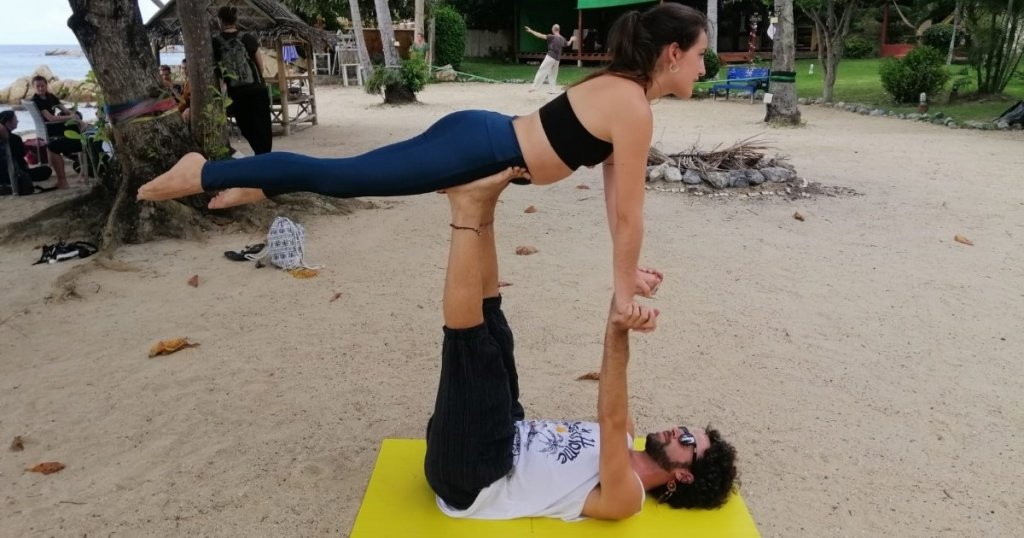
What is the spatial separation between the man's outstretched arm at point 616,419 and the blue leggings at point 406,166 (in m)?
0.64

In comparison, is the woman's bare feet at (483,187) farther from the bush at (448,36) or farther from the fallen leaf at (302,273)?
the bush at (448,36)

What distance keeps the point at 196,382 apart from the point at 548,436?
6.58ft

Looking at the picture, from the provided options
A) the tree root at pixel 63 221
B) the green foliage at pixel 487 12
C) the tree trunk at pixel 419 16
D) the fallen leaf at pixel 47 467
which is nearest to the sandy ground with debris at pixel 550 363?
the fallen leaf at pixel 47 467

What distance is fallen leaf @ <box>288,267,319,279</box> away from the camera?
5363 mm

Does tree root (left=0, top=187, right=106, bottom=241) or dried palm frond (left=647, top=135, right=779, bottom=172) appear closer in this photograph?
tree root (left=0, top=187, right=106, bottom=241)

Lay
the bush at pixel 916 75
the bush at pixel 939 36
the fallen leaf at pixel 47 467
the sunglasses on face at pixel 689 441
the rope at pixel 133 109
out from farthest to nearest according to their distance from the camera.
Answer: the bush at pixel 939 36, the bush at pixel 916 75, the rope at pixel 133 109, the fallen leaf at pixel 47 467, the sunglasses on face at pixel 689 441

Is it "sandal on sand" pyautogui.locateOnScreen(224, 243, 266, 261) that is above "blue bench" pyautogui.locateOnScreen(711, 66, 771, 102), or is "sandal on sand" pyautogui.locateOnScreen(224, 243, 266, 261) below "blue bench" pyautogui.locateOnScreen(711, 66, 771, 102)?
below

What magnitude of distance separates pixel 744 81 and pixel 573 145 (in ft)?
50.7

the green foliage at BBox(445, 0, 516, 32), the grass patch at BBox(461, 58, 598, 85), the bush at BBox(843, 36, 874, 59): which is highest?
the green foliage at BBox(445, 0, 516, 32)

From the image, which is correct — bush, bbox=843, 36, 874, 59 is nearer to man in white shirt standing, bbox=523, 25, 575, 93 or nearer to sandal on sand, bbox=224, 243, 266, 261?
man in white shirt standing, bbox=523, 25, 575, 93

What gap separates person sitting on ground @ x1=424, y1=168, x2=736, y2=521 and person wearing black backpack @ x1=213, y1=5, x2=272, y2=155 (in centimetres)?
572

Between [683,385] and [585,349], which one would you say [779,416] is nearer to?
[683,385]

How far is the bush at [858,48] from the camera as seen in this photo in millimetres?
25703

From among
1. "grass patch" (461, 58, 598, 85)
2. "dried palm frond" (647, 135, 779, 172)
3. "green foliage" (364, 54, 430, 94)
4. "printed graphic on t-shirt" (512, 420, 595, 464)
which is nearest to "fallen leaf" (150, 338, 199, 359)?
"printed graphic on t-shirt" (512, 420, 595, 464)
